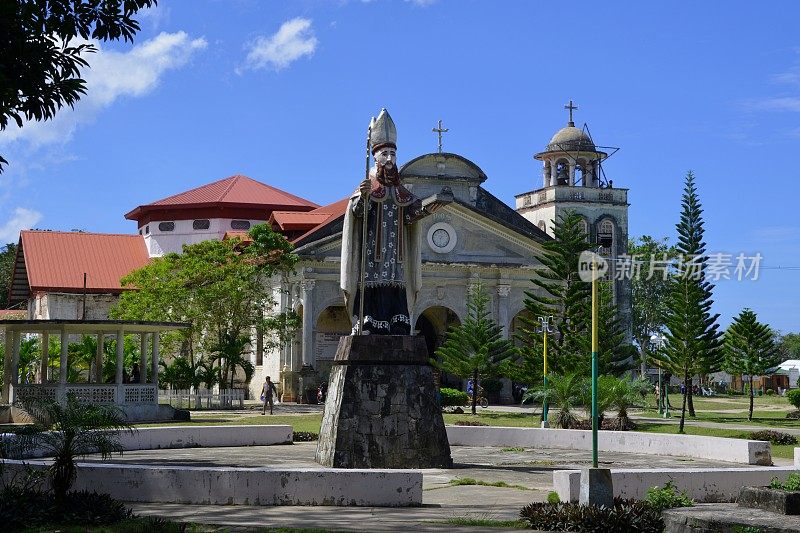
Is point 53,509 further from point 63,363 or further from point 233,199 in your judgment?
Result: point 233,199

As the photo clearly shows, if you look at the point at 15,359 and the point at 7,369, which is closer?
the point at 15,359

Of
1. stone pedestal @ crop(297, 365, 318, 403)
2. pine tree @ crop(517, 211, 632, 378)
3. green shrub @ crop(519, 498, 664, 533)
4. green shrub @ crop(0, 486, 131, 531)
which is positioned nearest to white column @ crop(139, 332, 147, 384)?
pine tree @ crop(517, 211, 632, 378)

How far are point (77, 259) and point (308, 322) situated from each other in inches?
540

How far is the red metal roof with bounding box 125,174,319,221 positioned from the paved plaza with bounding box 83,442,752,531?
31722mm

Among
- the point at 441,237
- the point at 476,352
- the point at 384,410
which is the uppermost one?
the point at 441,237

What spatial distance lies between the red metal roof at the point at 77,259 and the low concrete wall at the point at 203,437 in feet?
90.8

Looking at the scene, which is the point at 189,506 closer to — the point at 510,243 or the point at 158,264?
the point at 158,264

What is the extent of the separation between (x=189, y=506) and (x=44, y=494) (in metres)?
1.64

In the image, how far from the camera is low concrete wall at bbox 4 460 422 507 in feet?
38.3

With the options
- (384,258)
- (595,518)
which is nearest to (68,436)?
(595,518)

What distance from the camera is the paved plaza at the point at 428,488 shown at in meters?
10.6

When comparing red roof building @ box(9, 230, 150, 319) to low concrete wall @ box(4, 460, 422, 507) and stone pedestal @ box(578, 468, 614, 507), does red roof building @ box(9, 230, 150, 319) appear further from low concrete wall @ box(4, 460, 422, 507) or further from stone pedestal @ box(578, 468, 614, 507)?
stone pedestal @ box(578, 468, 614, 507)

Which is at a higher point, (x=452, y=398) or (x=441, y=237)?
(x=441, y=237)

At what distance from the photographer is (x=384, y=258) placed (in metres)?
15.7
